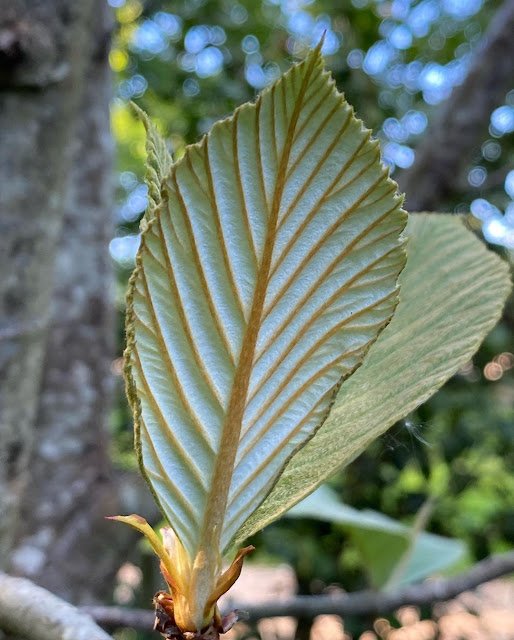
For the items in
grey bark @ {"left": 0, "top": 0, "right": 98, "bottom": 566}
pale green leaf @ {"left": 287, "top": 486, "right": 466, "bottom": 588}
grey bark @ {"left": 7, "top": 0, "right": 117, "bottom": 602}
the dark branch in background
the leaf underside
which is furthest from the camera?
the dark branch in background

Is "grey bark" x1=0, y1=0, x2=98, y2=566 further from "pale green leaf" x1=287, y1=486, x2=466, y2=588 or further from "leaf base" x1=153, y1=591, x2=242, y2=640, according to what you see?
"leaf base" x1=153, y1=591, x2=242, y2=640

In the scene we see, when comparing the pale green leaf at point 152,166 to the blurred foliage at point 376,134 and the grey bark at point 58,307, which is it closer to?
the grey bark at point 58,307

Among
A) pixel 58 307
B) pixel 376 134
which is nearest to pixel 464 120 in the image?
pixel 376 134

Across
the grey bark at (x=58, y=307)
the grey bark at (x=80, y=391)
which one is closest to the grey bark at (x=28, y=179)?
the grey bark at (x=58, y=307)

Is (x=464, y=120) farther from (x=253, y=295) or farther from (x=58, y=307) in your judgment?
(x=253, y=295)

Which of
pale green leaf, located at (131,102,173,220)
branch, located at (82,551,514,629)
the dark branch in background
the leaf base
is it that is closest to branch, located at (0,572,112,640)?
the leaf base

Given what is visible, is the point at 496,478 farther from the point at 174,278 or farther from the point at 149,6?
the point at 174,278

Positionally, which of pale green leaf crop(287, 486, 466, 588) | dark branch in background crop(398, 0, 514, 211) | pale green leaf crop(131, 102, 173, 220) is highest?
dark branch in background crop(398, 0, 514, 211)
